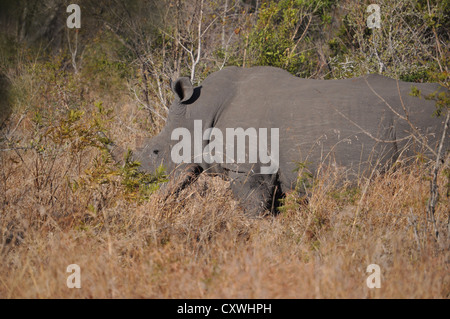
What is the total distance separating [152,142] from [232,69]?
118 centimetres

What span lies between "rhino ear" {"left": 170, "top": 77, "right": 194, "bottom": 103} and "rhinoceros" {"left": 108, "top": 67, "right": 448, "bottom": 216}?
0.03ft

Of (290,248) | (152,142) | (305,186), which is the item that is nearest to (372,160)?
→ (305,186)

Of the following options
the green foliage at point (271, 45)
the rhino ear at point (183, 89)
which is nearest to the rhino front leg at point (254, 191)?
the rhino ear at point (183, 89)

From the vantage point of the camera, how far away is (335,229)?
426 centimetres

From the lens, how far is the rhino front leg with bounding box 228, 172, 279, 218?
17.0 feet

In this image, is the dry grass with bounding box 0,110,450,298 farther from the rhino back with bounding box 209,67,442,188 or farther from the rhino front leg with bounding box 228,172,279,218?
the rhino back with bounding box 209,67,442,188

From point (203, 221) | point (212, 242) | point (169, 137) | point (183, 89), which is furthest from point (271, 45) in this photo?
point (212, 242)

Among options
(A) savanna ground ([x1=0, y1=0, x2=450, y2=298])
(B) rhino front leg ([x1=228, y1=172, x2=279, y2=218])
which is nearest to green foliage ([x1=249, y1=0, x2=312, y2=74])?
(A) savanna ground ([x1=0, y1=0, x2=450, y2=298])

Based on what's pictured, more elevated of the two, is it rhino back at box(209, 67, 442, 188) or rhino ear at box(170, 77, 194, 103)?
rhino ear at box(170, 77, 194, 103)

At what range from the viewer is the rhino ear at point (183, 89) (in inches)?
215

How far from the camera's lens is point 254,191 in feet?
17.0

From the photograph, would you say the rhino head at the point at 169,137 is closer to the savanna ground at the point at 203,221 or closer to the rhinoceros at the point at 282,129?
the rhinoceros at the point at 282,129

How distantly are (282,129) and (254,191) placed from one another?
0.67m

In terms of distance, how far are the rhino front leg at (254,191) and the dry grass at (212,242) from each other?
5.6 inches
